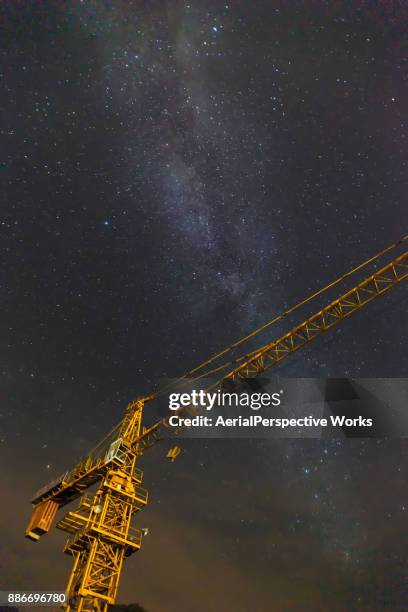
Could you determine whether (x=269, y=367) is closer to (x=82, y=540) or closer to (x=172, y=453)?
(x=172, y=453)

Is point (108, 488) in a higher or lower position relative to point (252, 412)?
lower

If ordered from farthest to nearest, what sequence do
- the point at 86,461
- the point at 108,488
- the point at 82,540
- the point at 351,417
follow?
the point at 86,461
the point at 108,488
the point at 82,540
the point at 351,417

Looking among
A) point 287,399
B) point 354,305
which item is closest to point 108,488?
point 287,399

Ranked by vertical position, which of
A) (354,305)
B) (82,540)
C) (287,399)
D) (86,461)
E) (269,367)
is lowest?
(82,540)

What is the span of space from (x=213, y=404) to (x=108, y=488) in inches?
366

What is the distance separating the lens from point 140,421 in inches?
1528

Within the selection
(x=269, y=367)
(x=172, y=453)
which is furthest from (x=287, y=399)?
(x=172, y=453)

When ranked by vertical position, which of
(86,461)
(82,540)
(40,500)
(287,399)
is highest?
(287,399)

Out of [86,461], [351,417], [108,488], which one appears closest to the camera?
[351,417]

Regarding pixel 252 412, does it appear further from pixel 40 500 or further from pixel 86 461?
pixel 40 500

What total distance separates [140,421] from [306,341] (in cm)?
1379

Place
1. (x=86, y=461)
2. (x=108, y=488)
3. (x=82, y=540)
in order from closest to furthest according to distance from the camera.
Answer: 1. (x=82, y=540)
2. (x=108, y=488)
3. (x=86, y=461)

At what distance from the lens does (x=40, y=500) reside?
1497 inches

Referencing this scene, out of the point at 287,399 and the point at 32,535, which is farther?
the point at 32,535
